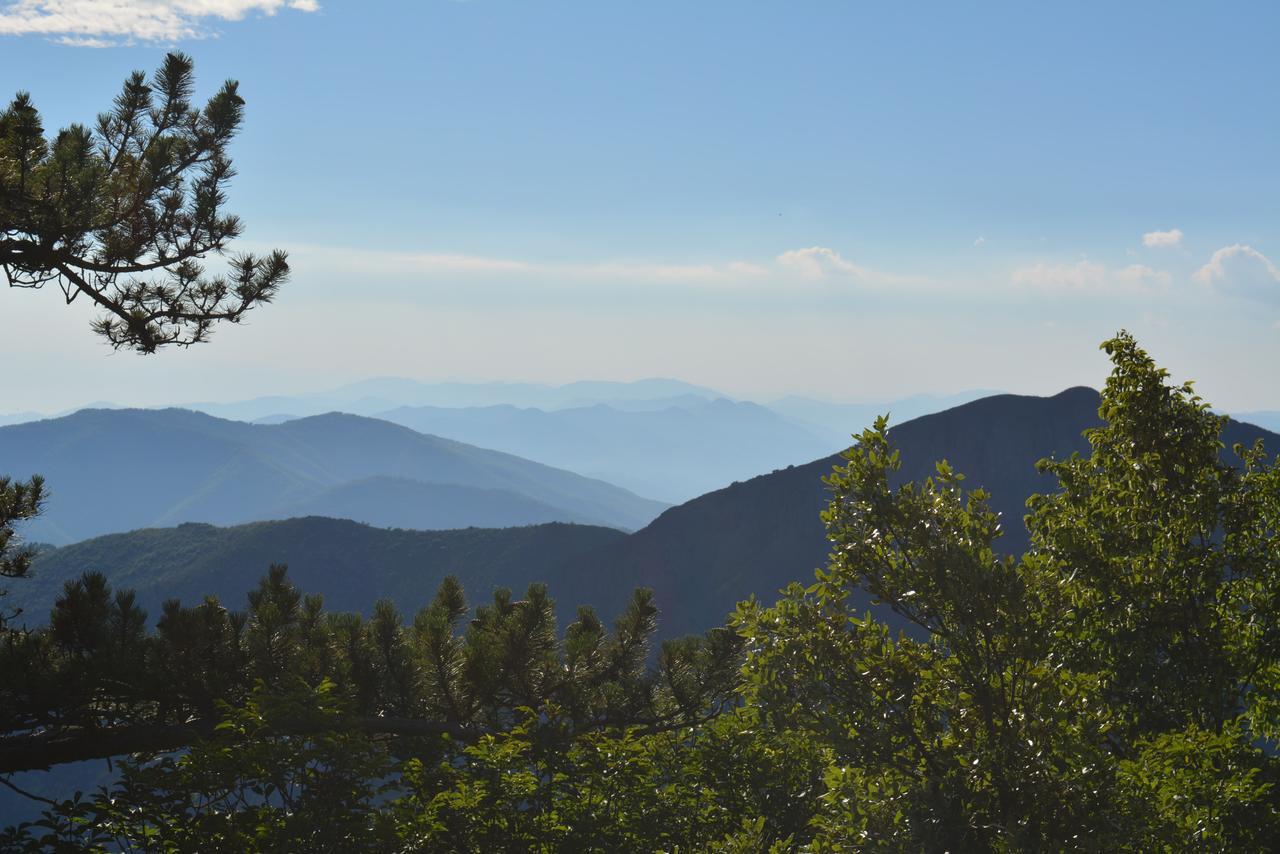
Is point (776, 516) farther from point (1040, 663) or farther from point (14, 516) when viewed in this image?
point (1040, 663)

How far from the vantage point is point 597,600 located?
121625mm

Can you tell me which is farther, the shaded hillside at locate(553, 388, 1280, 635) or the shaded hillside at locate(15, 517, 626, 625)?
the shaded hillside at locate(15, 517, 626, 625)

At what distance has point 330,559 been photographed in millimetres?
141750

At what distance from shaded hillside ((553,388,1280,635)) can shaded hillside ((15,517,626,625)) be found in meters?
9.33

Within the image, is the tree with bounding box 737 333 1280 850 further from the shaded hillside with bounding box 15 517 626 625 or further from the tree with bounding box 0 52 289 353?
the shaded hillside with bounding box 15 517 626 625

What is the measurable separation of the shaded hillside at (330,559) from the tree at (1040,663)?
115 m

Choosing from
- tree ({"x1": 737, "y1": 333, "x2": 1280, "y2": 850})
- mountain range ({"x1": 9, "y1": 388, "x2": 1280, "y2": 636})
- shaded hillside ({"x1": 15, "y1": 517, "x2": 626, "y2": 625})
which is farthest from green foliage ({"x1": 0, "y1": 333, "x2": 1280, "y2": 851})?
shaded hillside ({"x1": 15, "y1": 517, "x2": 626, "y2": 625})

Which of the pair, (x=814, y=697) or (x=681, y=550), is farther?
(x=681, y=550)

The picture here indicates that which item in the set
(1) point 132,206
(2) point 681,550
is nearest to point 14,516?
(1) point 132,206

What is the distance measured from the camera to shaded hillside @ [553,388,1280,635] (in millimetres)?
118375

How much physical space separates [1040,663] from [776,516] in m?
117

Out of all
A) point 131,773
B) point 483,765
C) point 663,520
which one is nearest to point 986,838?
point 483,765

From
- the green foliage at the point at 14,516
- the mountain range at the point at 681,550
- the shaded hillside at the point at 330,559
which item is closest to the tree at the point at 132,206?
the green foliage at the point at 14,516

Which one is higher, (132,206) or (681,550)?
(132,206)
